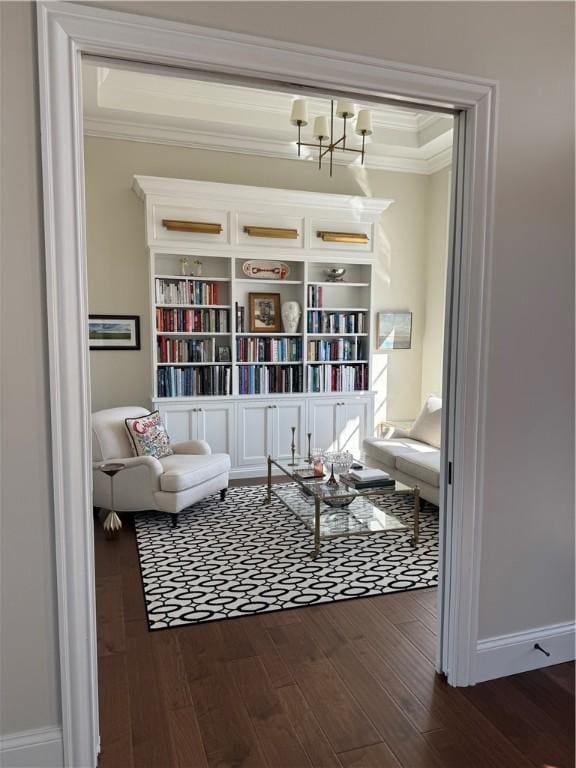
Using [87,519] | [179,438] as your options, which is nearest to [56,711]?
[87,519]

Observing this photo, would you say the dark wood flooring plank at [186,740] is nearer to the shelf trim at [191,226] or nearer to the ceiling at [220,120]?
the shelf trim at [191,226]

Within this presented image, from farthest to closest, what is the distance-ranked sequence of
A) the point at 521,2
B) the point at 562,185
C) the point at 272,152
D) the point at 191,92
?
the point at 272,152, the point at 191,92, the point at 562,185, the point at 521,2

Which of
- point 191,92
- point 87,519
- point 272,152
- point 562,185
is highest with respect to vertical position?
point 191,92

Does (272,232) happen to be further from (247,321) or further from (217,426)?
(217,426)

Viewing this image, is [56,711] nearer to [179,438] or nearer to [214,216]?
[179,438]

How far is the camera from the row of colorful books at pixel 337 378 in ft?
19.4

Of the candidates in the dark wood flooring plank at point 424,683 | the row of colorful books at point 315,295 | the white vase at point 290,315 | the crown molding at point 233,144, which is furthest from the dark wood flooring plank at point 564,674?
the crown molding at point 233,144

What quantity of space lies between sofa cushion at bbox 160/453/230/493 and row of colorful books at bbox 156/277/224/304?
5.08 feet

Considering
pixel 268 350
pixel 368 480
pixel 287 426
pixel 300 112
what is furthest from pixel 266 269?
pixel 368 480

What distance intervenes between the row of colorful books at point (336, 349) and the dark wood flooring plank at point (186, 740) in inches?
162

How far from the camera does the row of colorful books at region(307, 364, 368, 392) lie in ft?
19.4

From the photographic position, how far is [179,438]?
211 inches

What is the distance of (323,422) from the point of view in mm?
5898

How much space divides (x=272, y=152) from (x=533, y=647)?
16.3 ft
